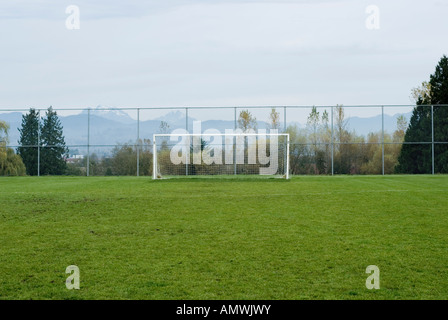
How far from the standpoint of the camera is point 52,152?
2812 centimetres

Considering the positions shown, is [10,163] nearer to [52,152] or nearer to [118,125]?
[52,152]

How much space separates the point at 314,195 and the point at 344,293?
30.3 feet

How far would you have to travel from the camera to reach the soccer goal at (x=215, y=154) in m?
25.9

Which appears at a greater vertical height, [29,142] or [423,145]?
[29,142]

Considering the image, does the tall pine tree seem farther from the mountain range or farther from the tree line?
the mountain range

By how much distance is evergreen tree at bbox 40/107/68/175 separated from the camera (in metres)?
28.0

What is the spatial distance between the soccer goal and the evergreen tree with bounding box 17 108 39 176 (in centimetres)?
Answer: 711

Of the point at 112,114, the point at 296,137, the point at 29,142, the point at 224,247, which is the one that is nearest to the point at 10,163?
the point at 29,142

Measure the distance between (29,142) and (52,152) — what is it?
142cm

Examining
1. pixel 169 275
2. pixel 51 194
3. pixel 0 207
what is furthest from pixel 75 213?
pixel 169 275

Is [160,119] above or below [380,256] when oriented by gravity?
above
